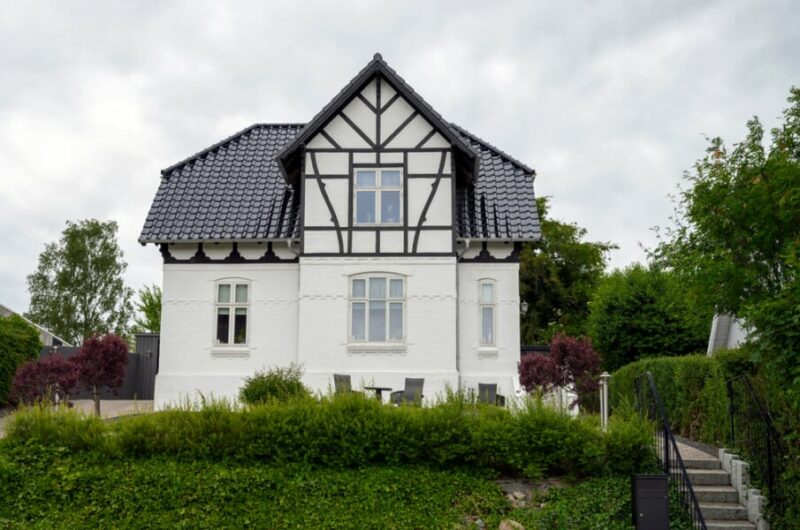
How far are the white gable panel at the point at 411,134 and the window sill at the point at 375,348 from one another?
185 inches

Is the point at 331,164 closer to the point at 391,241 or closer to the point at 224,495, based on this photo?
the point at 391,241

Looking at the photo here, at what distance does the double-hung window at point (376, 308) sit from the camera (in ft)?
65.3

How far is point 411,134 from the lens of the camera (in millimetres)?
20312

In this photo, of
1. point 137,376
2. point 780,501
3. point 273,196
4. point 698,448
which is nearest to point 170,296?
point 273,196

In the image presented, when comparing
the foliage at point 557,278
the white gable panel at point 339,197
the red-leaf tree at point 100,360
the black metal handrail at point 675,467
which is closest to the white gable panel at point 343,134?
the white gable panel at point 339,197

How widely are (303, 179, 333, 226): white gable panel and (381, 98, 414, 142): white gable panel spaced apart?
6.62ft

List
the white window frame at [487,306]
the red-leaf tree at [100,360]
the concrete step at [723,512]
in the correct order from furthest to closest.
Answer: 1. the white window frame at [487,306]
2. the red-leaf tree at [100,360]
3. the concrete step at [723,512]

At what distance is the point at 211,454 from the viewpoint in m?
11.9

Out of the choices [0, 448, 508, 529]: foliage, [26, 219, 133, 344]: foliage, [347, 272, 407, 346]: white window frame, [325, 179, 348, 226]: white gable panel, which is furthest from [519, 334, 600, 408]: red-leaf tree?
[26, 219, 133, 344]: foliage

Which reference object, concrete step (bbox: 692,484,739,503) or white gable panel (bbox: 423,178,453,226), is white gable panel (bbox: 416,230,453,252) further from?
concrete step (bbox: 692,484,739,503)

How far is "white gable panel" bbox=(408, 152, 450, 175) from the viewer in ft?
66.2

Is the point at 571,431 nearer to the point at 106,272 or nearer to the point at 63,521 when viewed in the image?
the point at 63,521

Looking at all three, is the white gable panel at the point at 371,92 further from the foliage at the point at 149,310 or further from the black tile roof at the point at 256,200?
the foliage at the point at 149,310

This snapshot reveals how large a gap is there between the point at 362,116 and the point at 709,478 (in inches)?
463
